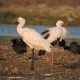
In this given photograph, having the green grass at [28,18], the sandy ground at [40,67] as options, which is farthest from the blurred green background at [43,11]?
the sandy ground at [40,67]

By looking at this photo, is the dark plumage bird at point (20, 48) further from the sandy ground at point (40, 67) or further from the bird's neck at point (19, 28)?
the bird's neck at point (19, 28)

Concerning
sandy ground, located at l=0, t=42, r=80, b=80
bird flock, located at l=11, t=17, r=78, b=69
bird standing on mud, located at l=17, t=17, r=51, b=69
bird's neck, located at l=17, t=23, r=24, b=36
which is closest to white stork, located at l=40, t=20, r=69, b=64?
bird flock, located at l=11, t=17, r=78, b=69

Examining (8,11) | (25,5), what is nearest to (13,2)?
(25,5)

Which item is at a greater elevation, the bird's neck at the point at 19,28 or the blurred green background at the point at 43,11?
the blurred green background at the point at 43,11

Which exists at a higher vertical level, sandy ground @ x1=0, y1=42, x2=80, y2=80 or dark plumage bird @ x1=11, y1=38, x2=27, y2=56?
dark plumage bird @ x1=11, y1=38, x2=27, y2=56

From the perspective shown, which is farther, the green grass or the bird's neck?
the green grass

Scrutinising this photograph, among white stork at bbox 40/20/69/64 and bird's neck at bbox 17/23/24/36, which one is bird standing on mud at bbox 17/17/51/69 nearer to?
bird's neck at bbox 17/23/24/36

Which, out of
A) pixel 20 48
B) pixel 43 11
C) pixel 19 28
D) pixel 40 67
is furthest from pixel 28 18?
pixel 40 67

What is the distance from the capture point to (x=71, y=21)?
52.6 m

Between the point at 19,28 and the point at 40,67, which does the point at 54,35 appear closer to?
the point at 19,28

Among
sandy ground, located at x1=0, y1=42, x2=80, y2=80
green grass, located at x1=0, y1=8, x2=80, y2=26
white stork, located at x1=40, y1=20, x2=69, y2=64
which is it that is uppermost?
green grass, located at x1=0, y1=8, x2=80, y2=26

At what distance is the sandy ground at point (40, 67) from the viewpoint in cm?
1758

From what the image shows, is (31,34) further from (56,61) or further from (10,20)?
(10,20)

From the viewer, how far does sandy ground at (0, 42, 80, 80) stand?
17.6 metres
